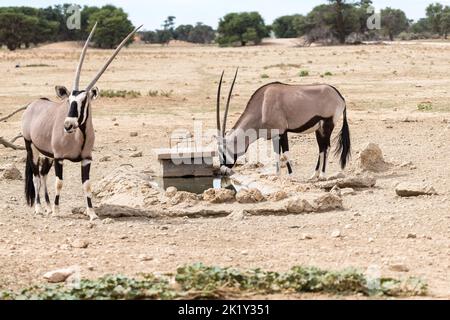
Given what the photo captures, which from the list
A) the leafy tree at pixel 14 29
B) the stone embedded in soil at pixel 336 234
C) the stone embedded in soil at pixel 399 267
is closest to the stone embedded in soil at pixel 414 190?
the stone embedded in soil at pixel 336 234

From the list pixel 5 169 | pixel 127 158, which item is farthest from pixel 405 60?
pixel 5 169

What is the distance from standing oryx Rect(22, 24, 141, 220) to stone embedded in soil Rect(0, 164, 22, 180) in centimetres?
188

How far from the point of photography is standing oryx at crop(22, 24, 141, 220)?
761cm

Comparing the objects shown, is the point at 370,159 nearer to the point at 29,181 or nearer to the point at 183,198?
the point at 183,198

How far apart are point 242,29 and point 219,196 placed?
61.8 metres

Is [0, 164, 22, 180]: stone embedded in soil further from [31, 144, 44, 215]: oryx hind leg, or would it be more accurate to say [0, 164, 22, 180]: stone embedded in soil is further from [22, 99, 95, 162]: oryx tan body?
[22, 99, 95, 162]: oryx tan body

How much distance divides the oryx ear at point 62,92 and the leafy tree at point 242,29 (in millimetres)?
59977

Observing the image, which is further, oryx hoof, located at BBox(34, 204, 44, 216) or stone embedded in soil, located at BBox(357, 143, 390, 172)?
stone embedded in soil, located at BBox(357, 143, 390, 172)

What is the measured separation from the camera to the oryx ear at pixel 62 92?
7.81 meters

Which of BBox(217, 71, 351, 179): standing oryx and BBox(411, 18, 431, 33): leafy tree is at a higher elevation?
BBox(411, 18, 431, 33): leafy tree

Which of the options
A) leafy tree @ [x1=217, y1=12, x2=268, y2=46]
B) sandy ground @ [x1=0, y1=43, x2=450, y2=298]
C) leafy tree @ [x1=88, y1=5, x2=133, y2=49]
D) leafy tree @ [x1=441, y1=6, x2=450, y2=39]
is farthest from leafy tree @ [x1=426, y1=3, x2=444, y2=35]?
sandy ground @ [x1=0, y1=43, x2=450, y2=298]

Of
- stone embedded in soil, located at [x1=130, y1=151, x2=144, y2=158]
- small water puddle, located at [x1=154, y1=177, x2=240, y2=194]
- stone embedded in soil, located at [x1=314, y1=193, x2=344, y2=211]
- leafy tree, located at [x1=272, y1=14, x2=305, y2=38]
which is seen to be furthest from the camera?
leafy tree, located at [x1=272, y1=14, x2=305, y2=38]

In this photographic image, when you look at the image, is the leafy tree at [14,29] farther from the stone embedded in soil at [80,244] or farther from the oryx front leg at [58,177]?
the stone embedded in soil at [80,244]
